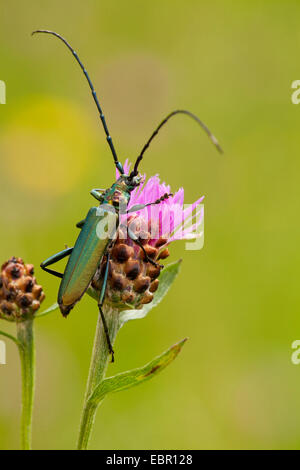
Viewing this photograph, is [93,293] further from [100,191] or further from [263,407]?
[263,407]

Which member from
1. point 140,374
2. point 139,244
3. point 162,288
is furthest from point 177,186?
point 140,374

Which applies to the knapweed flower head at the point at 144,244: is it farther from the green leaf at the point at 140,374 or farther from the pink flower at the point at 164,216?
the green leaf at the point at 140,374

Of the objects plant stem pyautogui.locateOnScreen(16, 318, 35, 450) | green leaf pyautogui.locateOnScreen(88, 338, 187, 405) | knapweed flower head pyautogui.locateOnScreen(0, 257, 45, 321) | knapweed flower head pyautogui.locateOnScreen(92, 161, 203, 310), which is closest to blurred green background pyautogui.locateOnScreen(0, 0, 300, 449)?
plant stem pyautogui.locateOnScreen(16, 318, 35, 450)

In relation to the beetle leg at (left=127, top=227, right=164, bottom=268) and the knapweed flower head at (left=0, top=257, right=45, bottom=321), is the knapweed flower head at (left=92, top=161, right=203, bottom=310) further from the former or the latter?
the knapweed flower head at (left=0, top=257, right=45, bottom=321)

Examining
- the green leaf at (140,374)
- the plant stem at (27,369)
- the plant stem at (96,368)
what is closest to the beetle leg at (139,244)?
the plant stem at (96,368)

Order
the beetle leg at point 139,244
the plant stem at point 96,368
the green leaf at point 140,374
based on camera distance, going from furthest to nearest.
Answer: the beetle leg at point 139,244
the plant stem at point 96,368
the green leaf at point 140,374

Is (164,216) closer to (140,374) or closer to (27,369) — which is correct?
(140,374)
